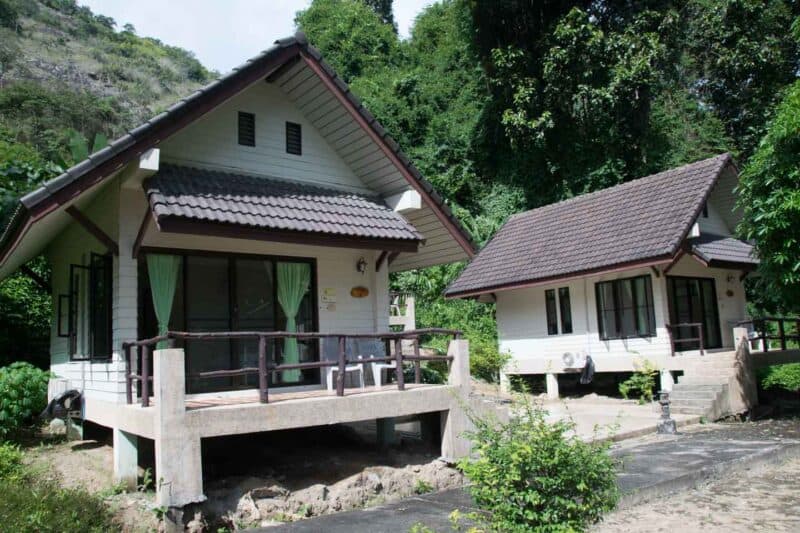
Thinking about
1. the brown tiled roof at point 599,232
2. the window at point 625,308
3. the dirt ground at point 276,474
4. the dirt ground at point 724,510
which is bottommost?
the dirt ground at point 724,510

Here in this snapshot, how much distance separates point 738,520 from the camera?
724 cm

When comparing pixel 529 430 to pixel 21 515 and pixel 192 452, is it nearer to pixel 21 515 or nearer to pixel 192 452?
pixel 192 452

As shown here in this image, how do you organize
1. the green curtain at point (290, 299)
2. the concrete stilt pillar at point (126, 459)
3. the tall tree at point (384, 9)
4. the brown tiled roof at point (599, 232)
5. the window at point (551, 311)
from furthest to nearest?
the tall tree at point (384, 9)
the window at point (551, 311)
the brown tiled roof at point (599, 232)
the green curtain at point (290, 299)
the concrete stilt pillar at point (126, 459)

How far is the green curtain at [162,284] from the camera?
9.62m

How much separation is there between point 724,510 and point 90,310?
939 centimetres

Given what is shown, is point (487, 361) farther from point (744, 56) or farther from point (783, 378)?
point (744, 56)

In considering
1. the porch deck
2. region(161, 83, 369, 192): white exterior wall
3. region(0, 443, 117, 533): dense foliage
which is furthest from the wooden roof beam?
region(0, 443, 117, 533): dense foliage

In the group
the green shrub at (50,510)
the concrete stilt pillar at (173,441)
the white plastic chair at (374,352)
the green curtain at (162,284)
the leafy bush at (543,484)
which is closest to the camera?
the leafy bush at (543,484)

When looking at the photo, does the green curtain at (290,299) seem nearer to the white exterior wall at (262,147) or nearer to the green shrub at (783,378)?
the white exterior wall at (262,147)

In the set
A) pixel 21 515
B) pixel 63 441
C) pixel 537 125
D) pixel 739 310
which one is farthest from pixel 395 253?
pixel 537 125

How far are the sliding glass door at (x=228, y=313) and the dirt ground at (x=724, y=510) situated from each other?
19.1ft

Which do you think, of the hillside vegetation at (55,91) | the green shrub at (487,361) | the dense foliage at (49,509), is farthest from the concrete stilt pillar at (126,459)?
the green shrub at (487,361)

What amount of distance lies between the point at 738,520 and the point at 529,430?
3355 mm

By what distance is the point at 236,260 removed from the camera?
35.2 ft
